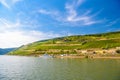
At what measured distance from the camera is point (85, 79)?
155 feet

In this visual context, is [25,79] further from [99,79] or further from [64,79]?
[99,79]

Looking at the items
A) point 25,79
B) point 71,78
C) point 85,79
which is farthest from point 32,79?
point 85,79

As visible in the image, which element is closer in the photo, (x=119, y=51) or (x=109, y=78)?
(x=109, y=78)

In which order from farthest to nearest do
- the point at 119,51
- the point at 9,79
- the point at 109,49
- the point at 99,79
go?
the point at 109,49 → the point at 119,51 → the point at 9,79 → the point at 99,79

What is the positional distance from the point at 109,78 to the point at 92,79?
3.97 meters

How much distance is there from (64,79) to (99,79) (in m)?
7.63

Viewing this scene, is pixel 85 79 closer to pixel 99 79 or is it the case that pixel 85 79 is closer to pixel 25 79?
pixel 99 79

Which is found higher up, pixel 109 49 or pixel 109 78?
pixel 109 49

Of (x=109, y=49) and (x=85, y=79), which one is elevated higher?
(x=109, y=49)

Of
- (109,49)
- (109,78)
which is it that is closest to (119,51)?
(109,49)

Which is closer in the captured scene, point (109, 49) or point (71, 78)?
point (71, 78)

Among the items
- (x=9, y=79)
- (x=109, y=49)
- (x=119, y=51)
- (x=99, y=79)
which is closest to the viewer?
(x=99, y=79)

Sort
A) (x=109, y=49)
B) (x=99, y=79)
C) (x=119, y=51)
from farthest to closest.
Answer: (x=109, y=49) → (x=119, y=51) → (x=99, y=79)

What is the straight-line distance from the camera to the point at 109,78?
156 ft
